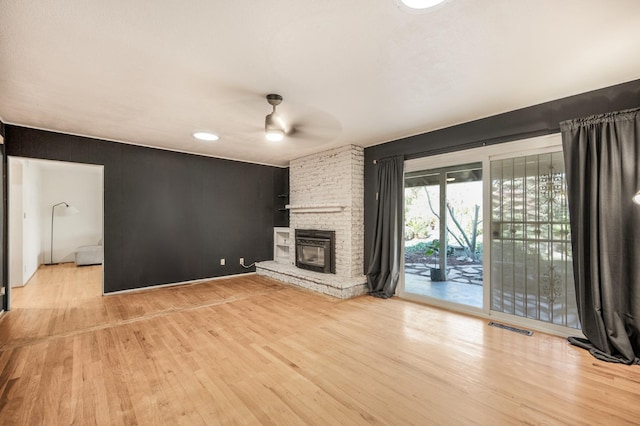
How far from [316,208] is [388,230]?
1435mm

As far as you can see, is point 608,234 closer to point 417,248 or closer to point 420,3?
point 417,248

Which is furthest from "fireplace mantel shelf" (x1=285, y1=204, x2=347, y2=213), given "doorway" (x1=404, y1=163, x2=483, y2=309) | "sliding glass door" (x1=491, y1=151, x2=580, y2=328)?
"sliding glass door" (x1=491, y1=151, x2=580, y2=328)

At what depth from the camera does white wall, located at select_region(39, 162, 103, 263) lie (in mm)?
7312

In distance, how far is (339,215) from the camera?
4.83 metres

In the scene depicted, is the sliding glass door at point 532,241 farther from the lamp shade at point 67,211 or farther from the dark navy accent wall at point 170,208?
the lamp shade at point 67,211

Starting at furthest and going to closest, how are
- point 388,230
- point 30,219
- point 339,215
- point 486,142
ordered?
point 30,219, point 339,215, point 388,230, point 486,142

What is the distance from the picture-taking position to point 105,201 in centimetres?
443

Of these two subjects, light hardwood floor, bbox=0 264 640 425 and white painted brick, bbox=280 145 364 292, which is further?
white painted brick, bbox=280 145 364 292

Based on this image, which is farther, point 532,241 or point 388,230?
point 388,230

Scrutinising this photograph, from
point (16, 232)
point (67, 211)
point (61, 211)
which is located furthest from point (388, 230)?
point (61, 211)

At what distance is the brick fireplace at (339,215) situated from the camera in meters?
4.55

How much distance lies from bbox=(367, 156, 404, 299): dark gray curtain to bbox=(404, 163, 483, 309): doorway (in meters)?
0.19

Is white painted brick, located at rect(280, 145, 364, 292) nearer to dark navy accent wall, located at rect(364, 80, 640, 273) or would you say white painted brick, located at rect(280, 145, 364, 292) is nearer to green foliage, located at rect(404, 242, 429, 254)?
dark navy accent wall, located at rect(364, 80, 640, 273)

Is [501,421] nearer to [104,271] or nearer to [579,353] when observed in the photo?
[579,353]
